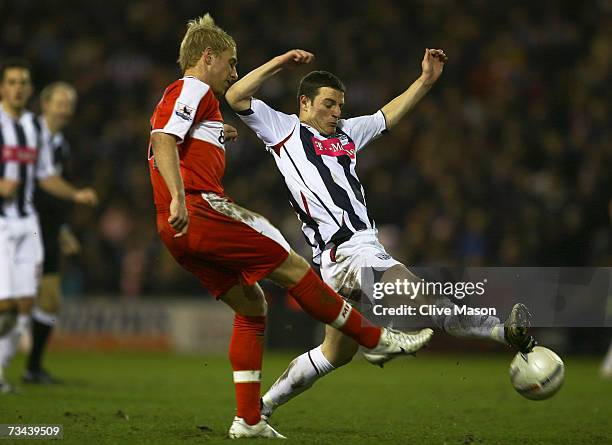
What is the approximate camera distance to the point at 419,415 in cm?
664

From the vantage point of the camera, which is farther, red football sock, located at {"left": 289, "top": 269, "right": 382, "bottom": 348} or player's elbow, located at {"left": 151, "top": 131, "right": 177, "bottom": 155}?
red football sock, located at {"left": 289, "top": 269, "right": 382, "bottom": 348}

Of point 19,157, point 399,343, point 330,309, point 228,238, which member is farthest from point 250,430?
point 19,157

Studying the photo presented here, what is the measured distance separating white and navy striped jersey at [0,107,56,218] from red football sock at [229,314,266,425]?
10.8 feet

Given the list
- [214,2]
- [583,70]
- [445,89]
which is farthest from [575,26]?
[214,2]

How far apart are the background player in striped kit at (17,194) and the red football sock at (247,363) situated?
2933 mm

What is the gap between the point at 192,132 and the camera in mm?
5148

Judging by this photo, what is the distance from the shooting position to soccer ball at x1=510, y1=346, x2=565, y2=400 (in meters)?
5.35

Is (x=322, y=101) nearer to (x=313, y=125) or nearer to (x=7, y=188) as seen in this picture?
(x=313, y=125)

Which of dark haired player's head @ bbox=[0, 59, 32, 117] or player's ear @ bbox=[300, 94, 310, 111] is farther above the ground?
dark haired player's head @ bbox=[0, 59, 32, 117]

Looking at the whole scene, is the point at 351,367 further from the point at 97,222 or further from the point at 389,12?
the point at 389,12

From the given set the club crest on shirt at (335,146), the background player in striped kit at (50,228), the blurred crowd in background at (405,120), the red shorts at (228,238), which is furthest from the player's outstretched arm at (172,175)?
the blurred crowd in background at (405,120)

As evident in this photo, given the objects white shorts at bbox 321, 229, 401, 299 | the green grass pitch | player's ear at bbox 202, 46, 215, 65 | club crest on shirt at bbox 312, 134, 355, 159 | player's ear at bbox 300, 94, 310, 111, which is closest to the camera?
player's ear at bbox 202, 46, 215, 65

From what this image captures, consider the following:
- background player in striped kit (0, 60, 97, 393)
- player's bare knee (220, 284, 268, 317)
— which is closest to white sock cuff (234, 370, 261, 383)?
player's bare knee (220, 284, 268, 317)

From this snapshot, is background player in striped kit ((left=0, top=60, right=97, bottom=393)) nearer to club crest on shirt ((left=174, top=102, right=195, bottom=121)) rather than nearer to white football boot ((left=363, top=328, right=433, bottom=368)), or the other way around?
club crest on shirt ((left=174, top=102, right=195, bottom=121))
